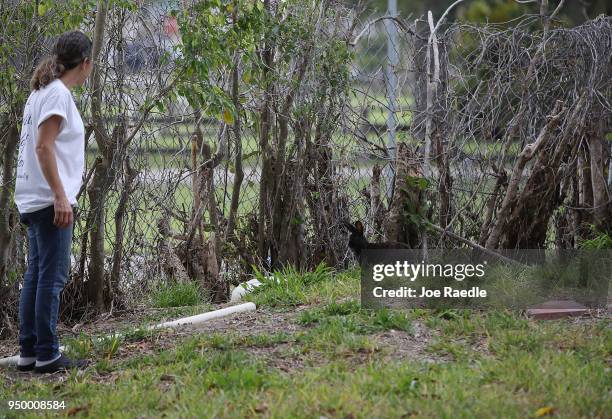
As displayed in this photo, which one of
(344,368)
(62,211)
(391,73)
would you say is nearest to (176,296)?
(62,211)

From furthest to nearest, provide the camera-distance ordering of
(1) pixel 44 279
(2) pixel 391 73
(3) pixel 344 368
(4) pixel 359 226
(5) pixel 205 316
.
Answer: (2) pixel 391 73 → (4) pixel 359 226 → (5) pixel 205 316 → (1) pixel 44 279 → (3) pixel 344 368

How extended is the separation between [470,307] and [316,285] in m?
1.23

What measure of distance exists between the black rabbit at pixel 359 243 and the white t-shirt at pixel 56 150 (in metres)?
2.75

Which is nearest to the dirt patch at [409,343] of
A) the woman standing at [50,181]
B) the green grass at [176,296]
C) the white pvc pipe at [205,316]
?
the white pvc pipe at [205,316]

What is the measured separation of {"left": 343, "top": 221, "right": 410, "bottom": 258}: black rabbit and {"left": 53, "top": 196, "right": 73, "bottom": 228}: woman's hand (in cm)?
284

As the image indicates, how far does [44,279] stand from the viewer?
4.32 m

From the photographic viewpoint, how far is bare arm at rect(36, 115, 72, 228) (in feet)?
13.4

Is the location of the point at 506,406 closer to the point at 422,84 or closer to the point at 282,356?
the point at 282,356

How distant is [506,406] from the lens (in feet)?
11.3

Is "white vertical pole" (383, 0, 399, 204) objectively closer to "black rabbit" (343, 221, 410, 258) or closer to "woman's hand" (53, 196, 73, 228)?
"black rabbit" (343, 221, 410, 258)

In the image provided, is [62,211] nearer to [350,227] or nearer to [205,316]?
[205,316]

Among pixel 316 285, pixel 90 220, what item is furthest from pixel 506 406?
pixel 90 220

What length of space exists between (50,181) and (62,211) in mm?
160

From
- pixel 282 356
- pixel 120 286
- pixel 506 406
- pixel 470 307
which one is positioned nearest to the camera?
pixel 506 406
